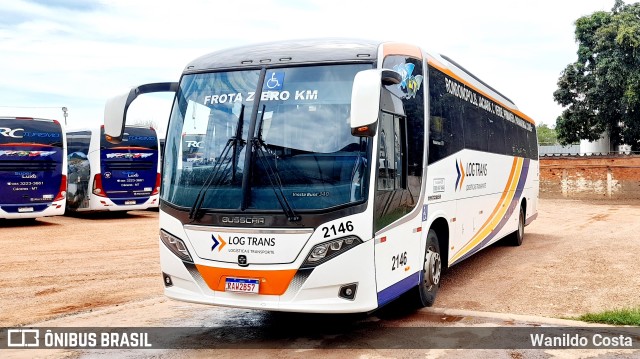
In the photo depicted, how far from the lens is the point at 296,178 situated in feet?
20.5

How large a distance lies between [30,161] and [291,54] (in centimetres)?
1477

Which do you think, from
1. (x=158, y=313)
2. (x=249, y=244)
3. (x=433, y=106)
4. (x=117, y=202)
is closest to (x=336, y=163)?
(x=249, y=244)

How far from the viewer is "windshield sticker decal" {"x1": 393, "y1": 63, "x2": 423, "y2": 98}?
738 centimetres

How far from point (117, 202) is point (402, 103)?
54.3 ft

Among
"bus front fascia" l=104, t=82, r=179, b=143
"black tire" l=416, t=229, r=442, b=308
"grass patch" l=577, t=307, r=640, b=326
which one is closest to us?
"bus front fascia" l=104, t=82, r=179, b=143

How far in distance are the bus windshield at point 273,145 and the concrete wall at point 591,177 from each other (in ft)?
108

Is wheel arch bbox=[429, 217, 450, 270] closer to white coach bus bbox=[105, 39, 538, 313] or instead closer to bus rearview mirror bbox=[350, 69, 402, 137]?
white coach bus bbox=[105, 39, 538, 313]

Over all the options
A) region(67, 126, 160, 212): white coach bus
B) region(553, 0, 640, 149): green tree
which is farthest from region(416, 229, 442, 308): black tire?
region(553, 0, 640, 149): green tree

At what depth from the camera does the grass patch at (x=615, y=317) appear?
7.23 metres

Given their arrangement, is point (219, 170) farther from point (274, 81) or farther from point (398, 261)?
point (398, 261)

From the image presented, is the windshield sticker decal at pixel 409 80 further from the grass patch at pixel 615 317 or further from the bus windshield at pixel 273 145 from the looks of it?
the grass patch at pixel 615 317

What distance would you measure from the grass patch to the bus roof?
3809 mm

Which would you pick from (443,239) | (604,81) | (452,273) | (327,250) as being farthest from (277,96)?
(604,81)

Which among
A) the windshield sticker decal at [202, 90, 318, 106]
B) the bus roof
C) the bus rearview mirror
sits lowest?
the bus rearview mirror
